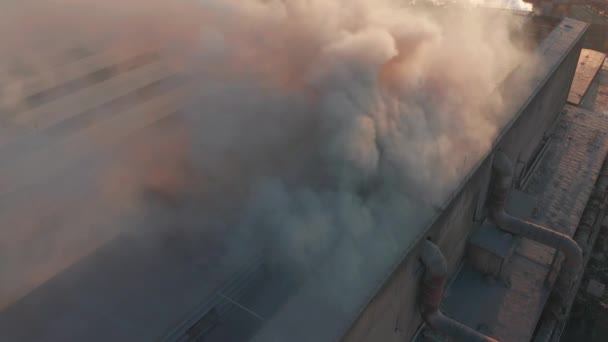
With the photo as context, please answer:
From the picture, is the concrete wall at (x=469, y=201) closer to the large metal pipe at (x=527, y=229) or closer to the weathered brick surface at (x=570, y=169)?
the large metal pipe at (x=527, y=229)

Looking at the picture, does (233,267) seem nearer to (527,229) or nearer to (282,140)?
(282,140)

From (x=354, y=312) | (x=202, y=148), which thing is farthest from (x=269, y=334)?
(x=202, y=148)

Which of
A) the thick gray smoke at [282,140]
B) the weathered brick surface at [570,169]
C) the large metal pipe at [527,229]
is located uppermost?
the thick gray smoke at [282,140]

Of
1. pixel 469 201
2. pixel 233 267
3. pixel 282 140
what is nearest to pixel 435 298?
pixel 469 201

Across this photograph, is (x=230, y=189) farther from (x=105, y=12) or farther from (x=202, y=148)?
(x=105, y=12)

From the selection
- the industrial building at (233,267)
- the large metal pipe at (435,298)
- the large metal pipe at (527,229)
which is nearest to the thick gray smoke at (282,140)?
the industrial building at (233,267)

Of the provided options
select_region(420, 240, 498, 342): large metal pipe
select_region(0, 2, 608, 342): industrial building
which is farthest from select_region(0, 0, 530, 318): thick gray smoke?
select_region(420, 240, 498, 342): large metal pipe
